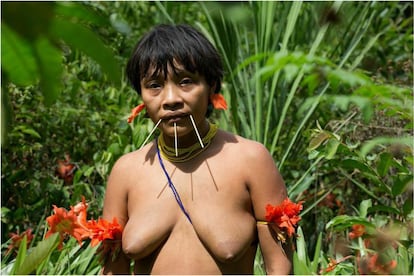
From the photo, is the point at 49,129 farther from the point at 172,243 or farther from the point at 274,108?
the point at 172,243

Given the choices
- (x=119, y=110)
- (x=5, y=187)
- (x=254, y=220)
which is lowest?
(x=5, y=187)

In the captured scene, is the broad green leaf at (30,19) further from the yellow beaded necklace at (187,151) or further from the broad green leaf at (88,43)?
the yellow beaded necklace at (187,151)

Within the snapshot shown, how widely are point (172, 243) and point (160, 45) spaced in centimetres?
48

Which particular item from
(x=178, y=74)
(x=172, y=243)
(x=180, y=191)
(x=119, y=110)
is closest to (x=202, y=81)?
(x=178, y=74)

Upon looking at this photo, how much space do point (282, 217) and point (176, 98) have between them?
38 cm

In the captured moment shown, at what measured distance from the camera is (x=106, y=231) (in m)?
1.84

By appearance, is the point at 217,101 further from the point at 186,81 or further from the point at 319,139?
the point at 319,139

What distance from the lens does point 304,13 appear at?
3.71 m

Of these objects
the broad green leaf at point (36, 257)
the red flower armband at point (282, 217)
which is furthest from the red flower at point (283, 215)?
the broad green leaf at point (36, 257)

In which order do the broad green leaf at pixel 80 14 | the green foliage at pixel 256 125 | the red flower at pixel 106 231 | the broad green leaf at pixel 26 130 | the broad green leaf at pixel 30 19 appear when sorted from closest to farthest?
the broad green leaf at pixel 30 19 → the broad green leaf at pixel 80 14 → the red flower at pixel 106 231 → the green foliage at pixel 256 125 → the broad green leaf at pixel 26 130

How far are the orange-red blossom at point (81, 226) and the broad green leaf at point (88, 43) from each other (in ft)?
4.81

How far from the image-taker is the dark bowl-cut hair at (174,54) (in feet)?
5.83

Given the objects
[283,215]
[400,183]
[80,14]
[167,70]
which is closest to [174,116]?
[167,70]

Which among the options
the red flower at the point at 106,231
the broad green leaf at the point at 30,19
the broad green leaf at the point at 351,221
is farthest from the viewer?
the broad green leaf at the point at 351,221
